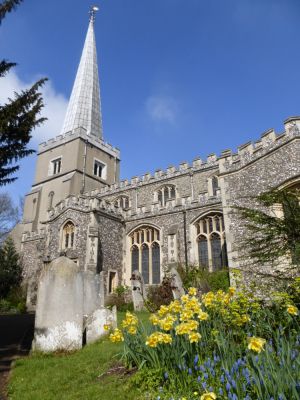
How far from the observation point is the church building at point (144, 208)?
10.9m

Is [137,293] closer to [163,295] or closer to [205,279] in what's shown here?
[163,295]

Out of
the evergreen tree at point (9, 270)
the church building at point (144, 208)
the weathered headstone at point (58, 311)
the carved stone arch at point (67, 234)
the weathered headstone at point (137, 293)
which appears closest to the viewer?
the weathered headstone at point (58, 311)

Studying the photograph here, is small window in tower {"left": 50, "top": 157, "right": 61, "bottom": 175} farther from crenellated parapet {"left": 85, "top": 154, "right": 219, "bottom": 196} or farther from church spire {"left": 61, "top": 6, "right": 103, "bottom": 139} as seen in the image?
crenellated parapet {"left": 85, "top": 154, "right": 219, "bottom": 196}

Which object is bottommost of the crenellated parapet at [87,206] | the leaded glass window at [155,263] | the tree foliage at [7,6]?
the leaded glass window at [155,263]

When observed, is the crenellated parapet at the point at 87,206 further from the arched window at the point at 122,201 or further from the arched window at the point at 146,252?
the arched window at the point at 122,201

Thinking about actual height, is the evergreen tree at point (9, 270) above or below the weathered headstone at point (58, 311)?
above

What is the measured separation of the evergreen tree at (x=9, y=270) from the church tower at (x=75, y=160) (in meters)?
5.72

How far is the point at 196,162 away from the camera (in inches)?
851

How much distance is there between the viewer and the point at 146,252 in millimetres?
18062

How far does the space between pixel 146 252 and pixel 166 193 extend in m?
5.71

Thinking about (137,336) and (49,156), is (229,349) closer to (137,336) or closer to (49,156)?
(137,336)

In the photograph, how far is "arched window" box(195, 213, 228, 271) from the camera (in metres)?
15.8

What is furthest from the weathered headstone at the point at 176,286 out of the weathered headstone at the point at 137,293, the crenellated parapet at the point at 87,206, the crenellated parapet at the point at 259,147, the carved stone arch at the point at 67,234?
the carved stone arch at the point at 67,234

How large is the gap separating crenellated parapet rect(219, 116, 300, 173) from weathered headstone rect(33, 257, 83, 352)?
7431 mm
